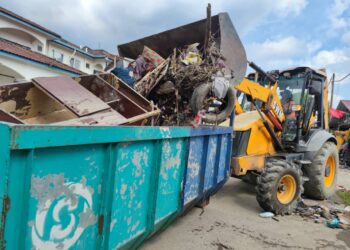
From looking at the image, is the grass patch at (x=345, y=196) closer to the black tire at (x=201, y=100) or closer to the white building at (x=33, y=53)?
the black tire at (x=201, y=100)

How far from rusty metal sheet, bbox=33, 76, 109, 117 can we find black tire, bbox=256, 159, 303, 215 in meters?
3.23

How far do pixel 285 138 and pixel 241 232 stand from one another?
259 cm

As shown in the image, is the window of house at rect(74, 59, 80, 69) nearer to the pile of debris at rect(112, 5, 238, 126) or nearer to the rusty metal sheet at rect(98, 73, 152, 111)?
the pile of debris at rect(112, 5, 238, 126)

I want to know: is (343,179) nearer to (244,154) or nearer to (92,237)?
(244,154)

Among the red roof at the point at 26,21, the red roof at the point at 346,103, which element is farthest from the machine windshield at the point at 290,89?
the red roof at the point at 346,103

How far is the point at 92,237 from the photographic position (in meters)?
2.10

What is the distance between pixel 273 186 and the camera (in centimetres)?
505

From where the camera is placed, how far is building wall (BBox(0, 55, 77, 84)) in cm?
987

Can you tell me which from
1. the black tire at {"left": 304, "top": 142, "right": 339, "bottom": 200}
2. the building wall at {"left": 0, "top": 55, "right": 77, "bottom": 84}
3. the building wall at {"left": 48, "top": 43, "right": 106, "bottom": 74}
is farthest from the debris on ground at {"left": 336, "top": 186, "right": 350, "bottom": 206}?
the building wall at {"left": 48, "top": 43, "right": 106, "bottom": 74}

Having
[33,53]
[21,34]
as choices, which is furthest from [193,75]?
[21,34]

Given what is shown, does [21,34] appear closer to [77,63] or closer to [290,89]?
[77,63]

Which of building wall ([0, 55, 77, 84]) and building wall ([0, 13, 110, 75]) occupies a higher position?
building wall ([0, 13, 110, 75])

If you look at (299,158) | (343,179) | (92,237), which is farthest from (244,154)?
(343,179)

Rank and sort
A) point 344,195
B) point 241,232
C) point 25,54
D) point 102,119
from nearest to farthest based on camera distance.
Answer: point 102,119, point 241,232, point 344,195, point 25,54
